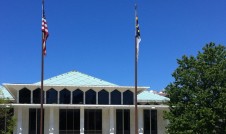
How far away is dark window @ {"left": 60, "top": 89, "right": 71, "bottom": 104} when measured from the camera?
174ft

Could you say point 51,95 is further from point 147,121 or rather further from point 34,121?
point 147,121

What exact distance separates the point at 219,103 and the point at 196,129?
10.3 ft

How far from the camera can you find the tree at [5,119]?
4959 centimetres

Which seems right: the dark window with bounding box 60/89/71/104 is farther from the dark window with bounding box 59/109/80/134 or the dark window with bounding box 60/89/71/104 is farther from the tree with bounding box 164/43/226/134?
the tree with bounding box 164/43/226/134

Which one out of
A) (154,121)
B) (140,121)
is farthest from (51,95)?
(154,121)

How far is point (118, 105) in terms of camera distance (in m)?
53.5

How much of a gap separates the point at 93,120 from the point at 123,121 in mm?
3560

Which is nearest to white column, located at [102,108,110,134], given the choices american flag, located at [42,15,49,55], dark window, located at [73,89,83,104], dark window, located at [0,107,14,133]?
dark window, located at [73,89,83,104]

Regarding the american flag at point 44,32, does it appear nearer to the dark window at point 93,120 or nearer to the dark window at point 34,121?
the dark window at point 34,121

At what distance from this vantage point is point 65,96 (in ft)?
175

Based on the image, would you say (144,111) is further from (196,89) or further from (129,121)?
(196,89)

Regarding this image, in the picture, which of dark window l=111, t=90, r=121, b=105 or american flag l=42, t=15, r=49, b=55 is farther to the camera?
dark window l=111, t=90, r=121, b=105

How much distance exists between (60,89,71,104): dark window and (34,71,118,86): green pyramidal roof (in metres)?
1.08

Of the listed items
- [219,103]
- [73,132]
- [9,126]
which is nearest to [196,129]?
[219,103]
